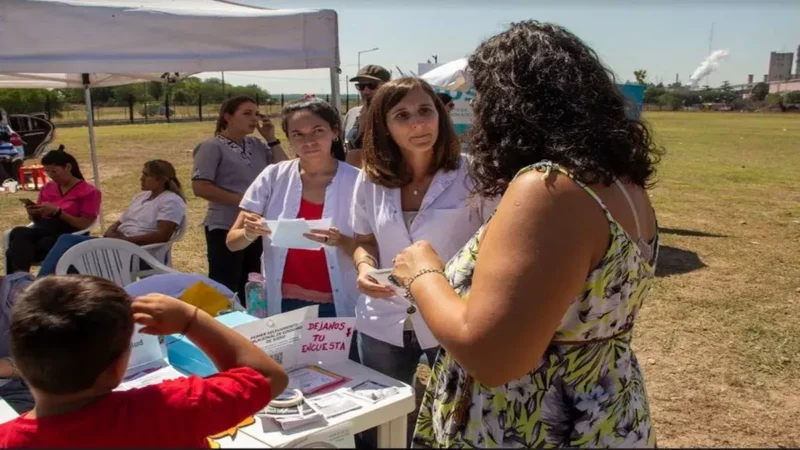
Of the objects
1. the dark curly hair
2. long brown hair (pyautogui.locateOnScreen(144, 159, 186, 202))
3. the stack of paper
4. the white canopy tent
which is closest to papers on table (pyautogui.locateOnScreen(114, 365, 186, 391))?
the stack of paper

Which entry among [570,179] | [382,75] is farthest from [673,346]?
[570,179]

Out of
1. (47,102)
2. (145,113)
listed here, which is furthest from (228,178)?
(145,113)

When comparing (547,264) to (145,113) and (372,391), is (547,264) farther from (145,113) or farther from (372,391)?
(145,113)

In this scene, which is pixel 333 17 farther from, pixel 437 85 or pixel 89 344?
pixel 437 85

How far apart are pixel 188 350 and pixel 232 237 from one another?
85cm

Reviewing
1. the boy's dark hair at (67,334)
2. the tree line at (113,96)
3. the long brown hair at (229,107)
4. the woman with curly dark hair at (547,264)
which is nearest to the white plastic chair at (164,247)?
the long brown hair at (229,107)

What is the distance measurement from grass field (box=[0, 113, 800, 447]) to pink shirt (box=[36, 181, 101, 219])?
1.27 m

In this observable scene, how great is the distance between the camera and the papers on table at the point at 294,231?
Result: 8.38 ft

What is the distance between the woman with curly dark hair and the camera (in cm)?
108

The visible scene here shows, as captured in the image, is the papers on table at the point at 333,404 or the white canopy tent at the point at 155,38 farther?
the white canopy tent at the point at 155,38

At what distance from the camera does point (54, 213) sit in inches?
220

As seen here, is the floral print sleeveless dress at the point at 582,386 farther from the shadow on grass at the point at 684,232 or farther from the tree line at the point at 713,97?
the tree line at the point at 713,97

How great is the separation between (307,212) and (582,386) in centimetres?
183

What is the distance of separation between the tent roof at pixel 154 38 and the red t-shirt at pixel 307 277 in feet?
3.74
